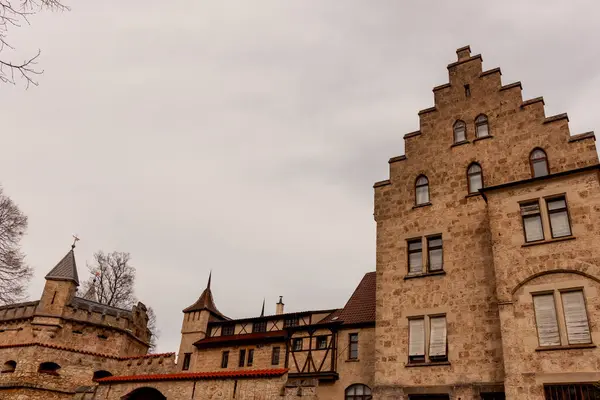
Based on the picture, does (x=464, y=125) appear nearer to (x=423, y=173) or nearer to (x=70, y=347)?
(x=423, y=173)

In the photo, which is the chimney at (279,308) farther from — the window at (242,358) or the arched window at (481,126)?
the arched window at (481,126)

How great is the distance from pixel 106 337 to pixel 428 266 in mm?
23268

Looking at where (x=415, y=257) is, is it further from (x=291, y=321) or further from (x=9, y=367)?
(x=9, y=367)

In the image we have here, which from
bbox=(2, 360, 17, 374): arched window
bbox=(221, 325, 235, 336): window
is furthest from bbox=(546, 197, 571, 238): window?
bbox=(2, 360, 17, 374): arched window

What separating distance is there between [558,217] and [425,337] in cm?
596

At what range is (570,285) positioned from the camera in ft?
47.8

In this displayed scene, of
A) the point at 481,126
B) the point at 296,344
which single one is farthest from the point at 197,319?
the point at 481,126

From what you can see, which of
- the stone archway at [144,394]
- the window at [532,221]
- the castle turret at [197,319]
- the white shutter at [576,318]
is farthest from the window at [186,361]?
the white shutter at [576,318]

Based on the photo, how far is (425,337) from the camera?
1723cm

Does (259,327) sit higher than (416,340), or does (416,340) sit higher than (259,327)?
(259,327)

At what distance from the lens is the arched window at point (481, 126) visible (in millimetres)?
19219

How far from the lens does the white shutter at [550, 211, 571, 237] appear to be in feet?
50.5

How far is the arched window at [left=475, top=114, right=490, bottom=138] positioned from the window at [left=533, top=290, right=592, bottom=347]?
6.97 m

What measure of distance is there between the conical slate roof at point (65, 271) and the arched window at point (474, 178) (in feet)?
86.3
